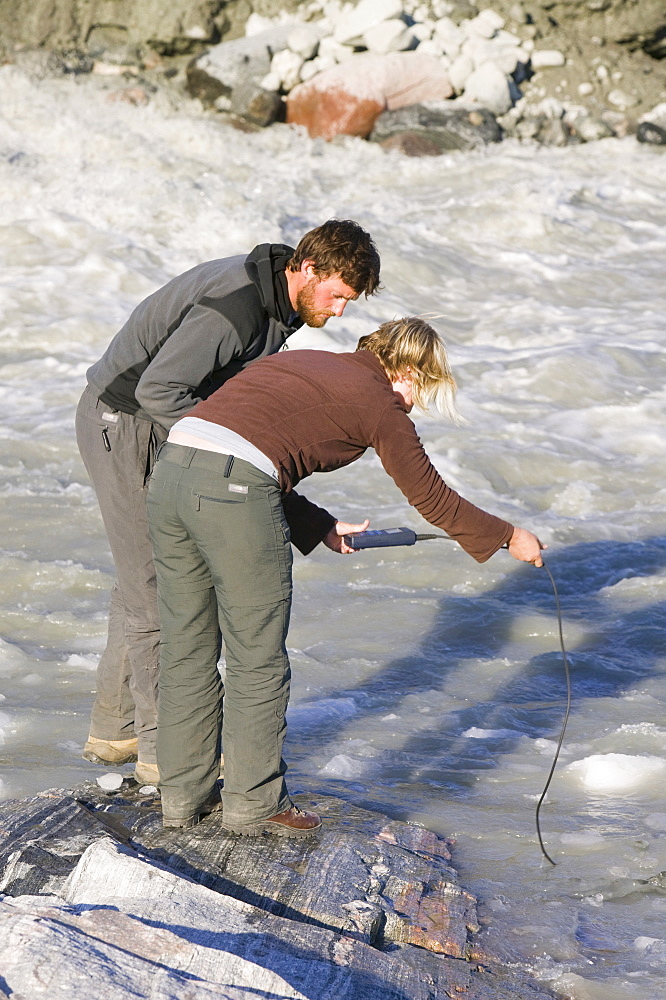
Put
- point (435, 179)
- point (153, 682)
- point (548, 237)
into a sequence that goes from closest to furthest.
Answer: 1. point (153, 682)
2. point (548, 237)
3. point (435, 179)

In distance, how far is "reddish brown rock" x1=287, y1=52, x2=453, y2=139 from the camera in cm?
1861

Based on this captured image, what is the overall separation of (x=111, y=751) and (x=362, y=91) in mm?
16696

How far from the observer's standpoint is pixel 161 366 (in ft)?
10.6

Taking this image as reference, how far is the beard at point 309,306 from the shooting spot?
3.30 meters

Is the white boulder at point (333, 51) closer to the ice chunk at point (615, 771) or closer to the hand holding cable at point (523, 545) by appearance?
the ice chunk at point (615, 771)

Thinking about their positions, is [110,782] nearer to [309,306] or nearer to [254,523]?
[254,523]

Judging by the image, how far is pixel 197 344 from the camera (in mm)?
3227

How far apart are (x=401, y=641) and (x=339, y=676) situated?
1.66ft

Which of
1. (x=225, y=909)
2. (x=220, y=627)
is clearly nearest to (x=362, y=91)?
(x=220, y=627)

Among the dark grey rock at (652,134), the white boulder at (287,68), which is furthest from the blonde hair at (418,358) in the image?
the white boulder at (287,68)

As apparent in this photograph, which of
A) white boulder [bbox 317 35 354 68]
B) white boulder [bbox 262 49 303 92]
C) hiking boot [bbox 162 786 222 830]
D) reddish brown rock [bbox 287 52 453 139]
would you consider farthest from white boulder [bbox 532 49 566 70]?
hiking boot [bbox 162 786 222 830]

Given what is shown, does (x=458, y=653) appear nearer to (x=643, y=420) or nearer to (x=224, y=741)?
(x=224, y=741)

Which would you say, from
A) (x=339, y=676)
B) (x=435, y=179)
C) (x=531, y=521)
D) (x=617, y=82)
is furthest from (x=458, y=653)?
(x=617, y=82)

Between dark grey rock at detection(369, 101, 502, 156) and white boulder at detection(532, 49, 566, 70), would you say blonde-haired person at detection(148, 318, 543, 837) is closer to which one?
dark grey rock at detection(369, 101, 502, 156)
